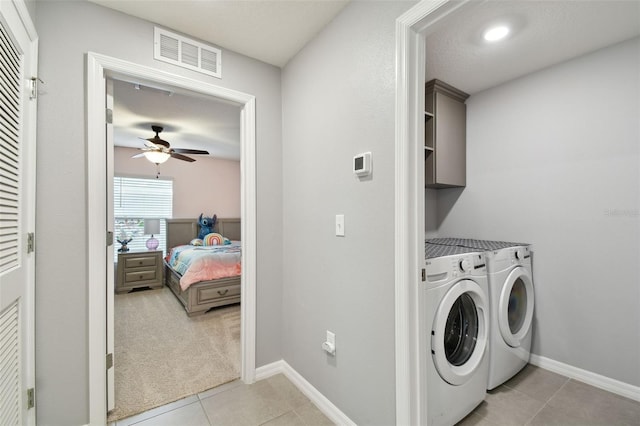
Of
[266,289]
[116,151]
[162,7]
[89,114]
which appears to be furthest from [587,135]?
[116,151]

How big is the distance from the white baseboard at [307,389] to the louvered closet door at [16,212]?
4.21 ft

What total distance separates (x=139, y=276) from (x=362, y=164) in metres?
4.60

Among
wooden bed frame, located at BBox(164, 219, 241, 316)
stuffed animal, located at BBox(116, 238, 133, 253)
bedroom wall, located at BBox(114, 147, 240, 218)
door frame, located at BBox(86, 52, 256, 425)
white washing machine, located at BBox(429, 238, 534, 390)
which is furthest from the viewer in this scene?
bedroom wall, located at BBox(114, 147, 240, 218)

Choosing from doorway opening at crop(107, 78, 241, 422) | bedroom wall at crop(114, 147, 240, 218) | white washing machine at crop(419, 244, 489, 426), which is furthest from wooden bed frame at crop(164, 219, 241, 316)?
white washing machine at crop(419, 244, 489, 426)

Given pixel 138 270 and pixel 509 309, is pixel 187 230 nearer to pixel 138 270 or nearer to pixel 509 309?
pixel 138 270

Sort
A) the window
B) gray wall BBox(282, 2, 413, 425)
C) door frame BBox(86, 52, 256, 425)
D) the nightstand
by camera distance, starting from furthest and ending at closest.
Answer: the window
the nightstand
door frame BBox(86, 52, 256, 425)
gray wall BBox(282, 2, 413, 425)

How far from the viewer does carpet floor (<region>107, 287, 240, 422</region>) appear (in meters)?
1.92

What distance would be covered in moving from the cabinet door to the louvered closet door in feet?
8.66

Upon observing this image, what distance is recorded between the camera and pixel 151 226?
4918mm

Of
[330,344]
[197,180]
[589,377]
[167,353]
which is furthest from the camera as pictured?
→ [197,180]

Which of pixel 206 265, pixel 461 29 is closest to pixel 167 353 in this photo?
pixel 206 265

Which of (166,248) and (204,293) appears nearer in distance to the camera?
(204,293)

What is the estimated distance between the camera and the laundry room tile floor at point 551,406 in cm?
168

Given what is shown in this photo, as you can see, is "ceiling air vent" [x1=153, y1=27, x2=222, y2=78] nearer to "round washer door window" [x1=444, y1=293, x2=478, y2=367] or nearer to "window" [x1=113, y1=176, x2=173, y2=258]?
"round washer door window" [x1=444, y1=293, x2=478, y2=367]
